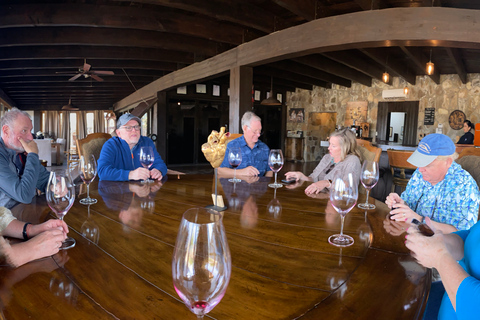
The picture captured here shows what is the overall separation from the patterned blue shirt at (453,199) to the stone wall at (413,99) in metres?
8.07

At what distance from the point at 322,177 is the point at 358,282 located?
1.87 metres

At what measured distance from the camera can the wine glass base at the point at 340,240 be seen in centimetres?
96

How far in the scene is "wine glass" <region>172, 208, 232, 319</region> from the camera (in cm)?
47

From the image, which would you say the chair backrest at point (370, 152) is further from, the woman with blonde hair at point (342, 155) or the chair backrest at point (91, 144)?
the chair backrest at point (91, 144)

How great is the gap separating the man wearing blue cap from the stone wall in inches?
318

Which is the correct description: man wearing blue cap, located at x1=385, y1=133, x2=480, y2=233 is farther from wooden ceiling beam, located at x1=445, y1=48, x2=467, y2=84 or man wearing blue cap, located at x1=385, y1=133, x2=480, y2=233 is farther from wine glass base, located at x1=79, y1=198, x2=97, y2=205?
wooden ceiling beam, located at x1=445, y1=48, x2=467, y2=84

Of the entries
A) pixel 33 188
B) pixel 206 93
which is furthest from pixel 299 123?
pixel 33 188

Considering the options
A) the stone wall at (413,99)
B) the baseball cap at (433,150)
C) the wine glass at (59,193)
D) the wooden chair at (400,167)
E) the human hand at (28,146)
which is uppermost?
the stone wall at (413,99)

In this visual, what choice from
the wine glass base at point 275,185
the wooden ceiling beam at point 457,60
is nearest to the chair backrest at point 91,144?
the wine glass base at point 275,185

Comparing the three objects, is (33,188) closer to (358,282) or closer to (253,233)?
(253,233)

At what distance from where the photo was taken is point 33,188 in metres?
1.57

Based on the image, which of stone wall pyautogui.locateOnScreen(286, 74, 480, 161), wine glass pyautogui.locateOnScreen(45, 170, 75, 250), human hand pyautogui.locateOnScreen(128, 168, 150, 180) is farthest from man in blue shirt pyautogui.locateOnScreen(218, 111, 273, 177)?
stone wall pyautogui.locateOnScreen(286, 74, 480, 161)

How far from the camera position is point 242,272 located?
77cm

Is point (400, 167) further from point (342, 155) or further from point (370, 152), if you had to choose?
point (342, 155)
